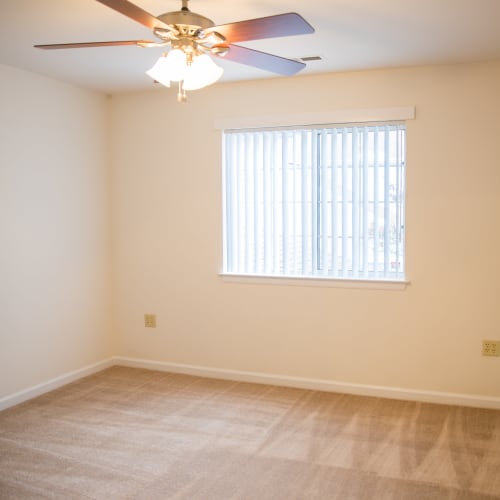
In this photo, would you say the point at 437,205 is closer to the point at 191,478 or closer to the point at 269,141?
the point at 269,141

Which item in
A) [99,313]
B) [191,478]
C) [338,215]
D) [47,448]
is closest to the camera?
[191,478]

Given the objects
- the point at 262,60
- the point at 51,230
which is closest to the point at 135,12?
the point at 262,60

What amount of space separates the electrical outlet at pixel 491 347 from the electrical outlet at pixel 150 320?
103 inches

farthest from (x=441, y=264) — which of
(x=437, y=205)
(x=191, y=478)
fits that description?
(x=191, y=478)

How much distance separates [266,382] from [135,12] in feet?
9.92

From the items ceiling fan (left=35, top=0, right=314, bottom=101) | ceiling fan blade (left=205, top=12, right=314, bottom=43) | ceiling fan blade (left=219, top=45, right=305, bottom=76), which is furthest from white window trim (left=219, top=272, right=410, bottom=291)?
ceiling fan blade (left=205, top=12, right=314, bottom=43)

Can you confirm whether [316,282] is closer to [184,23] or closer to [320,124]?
[320,124]

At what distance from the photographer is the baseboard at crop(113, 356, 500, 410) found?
12.6ft

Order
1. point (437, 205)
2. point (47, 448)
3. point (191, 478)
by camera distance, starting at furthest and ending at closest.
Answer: point (437, 205) < point (47, 448) < point (191, 478)

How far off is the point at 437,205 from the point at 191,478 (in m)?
2.40

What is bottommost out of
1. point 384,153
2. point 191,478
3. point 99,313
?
point 191,478

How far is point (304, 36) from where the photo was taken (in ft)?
10.4

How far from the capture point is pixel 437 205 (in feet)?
12.6

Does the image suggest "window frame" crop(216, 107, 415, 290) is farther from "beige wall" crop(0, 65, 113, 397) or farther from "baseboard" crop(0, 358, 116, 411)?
"baseboard" crop(0, 358, 116, 411)
